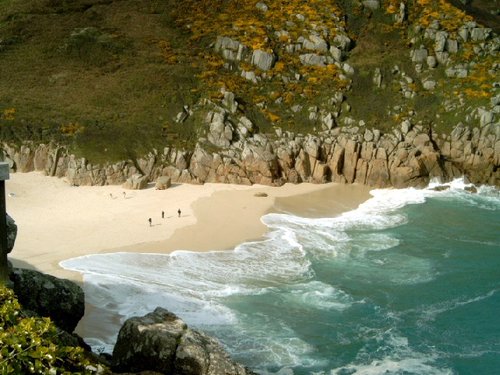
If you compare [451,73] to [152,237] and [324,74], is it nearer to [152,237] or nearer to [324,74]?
[324,74]

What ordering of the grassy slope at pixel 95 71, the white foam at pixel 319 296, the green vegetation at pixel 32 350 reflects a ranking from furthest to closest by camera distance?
the grassy slope at pixel 95 71, the white foam at pixel 319 296, the green vegetation at pixel 32 350

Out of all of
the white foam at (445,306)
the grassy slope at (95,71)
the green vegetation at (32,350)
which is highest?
the grassy slope at (95,71)

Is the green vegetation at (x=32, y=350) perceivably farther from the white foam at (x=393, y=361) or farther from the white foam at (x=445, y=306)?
the white foam at (x=445, y=306)

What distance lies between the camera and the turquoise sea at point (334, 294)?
23.8 m

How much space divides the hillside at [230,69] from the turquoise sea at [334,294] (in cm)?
1930

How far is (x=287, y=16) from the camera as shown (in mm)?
71062

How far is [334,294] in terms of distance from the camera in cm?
2977

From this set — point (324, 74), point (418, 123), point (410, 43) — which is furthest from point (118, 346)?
point (410, 43)

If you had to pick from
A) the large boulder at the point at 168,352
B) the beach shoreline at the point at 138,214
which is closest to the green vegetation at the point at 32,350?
the large boulder at the point at 168,352

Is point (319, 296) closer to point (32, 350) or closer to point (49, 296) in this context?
point (49, 296)

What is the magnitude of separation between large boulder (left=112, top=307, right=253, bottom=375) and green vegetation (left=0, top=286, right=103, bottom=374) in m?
2.73

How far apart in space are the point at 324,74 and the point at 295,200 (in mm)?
22187

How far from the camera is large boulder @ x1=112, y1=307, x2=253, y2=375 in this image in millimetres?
14656

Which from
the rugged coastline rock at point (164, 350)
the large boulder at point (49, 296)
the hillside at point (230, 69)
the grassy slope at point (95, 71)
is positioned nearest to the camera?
the rugged coastline rock at point (164, 350)
